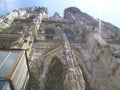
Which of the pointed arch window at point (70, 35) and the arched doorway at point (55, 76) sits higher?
the pointed arch window at point (70, 35)

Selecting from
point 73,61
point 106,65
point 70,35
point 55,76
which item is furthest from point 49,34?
point 73,61

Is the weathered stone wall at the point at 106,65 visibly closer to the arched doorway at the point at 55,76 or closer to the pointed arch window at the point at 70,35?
the arched doorway at the point at 55,76

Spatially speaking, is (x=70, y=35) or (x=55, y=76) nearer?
(x=55, y=76)

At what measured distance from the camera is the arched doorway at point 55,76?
10.1 meters

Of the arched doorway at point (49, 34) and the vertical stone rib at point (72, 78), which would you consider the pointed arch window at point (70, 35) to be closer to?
the arched doorway at point (49, 34)

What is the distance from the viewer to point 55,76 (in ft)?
35.8

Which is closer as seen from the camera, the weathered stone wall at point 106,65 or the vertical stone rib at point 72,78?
the vertical stone rib at point 72,78

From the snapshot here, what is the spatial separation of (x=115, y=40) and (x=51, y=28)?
7.09m

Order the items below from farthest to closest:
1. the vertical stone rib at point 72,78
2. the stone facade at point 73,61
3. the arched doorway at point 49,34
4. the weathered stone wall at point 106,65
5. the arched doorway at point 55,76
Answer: the arched doorway at point 49,34 < the arched doorway at point 55,76 < the weathered stone wall at point 106,65 < the stone facade at point 73,61 < the vertical stone rib at point 72,78

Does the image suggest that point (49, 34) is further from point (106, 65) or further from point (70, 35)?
point (106, 65)

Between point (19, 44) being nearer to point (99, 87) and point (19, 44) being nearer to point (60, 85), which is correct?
point (60, 85)

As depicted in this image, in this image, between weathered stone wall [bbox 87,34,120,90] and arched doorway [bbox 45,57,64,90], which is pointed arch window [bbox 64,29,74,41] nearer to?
weathered stone wall [bbox 87,34,120,90]

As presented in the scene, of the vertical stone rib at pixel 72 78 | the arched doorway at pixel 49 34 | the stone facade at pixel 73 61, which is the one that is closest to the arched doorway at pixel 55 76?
the stone facade at pixel 73 61

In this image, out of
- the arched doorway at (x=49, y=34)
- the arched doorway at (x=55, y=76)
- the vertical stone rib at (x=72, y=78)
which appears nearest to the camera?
the vertical stone rib at (x=72, y=78)
